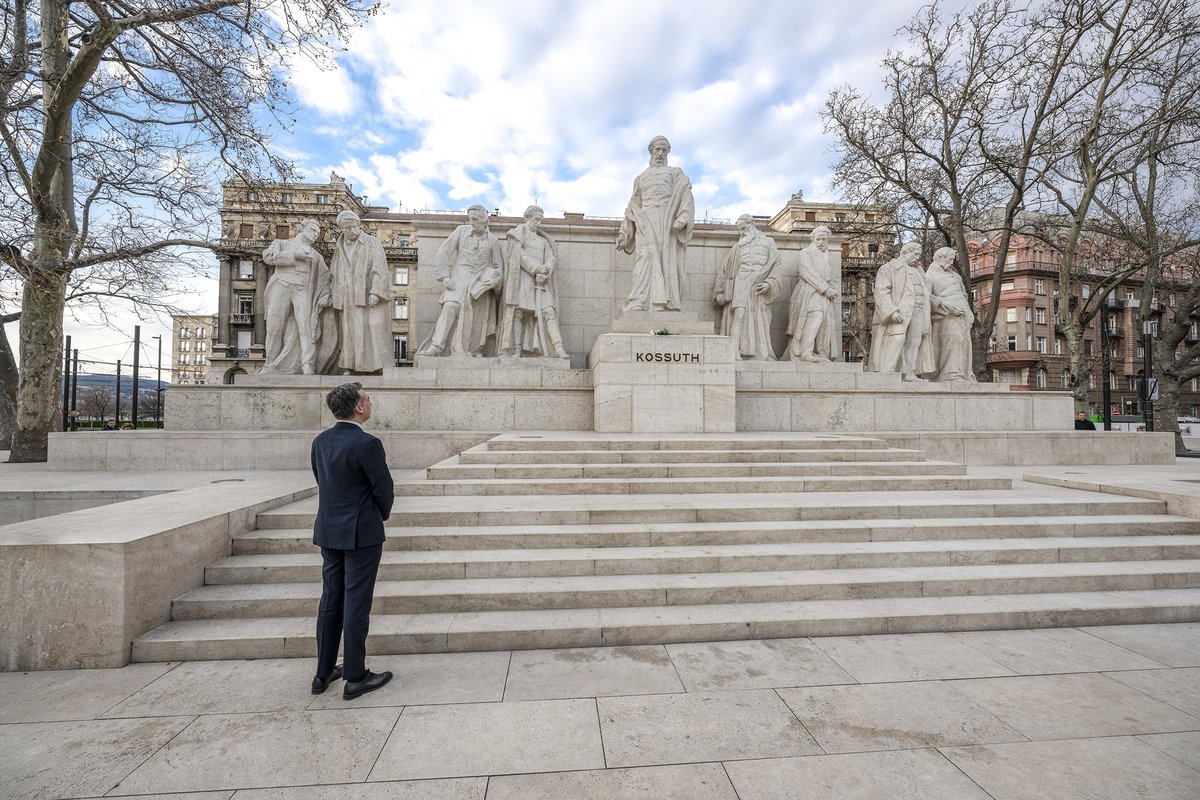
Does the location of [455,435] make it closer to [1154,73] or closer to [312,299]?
[312,299]

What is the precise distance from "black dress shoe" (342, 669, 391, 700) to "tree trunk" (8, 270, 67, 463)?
1250cm

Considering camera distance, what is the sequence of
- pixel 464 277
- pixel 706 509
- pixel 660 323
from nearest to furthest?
pixel 706 509, pixel 660 323, pixel 464 277

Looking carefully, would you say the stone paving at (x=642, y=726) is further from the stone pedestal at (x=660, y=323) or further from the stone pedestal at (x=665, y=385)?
the stone pedestal at (x=660, y=323)

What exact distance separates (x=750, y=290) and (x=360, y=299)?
899cm

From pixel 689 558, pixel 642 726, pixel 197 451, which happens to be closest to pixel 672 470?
pixel 689 558

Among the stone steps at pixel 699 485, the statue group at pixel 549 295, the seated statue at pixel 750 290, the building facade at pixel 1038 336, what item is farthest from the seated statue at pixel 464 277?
the building facade at pixel 1038 336

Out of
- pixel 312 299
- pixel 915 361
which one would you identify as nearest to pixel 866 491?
pixel 915 361

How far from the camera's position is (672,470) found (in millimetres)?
6660

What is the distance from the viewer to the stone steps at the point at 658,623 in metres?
3.56

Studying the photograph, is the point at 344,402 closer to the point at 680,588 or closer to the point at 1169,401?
the point at 680,588

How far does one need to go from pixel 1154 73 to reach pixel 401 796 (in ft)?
79.3

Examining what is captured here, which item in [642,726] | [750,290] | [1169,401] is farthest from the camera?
[1169,401]

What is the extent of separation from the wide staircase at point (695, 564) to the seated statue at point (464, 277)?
575 cm

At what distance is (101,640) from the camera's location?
3.42 meters
